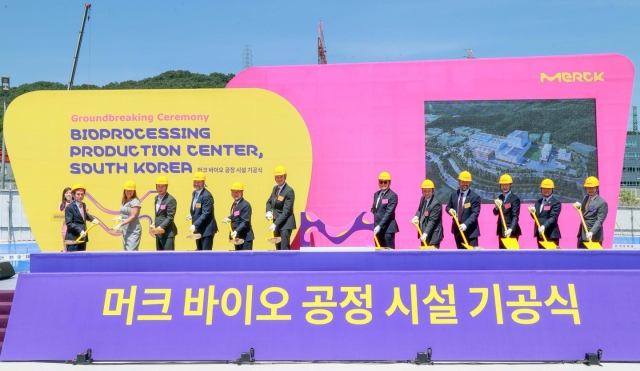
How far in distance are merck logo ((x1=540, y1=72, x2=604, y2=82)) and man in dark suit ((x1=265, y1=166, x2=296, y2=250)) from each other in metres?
4.87

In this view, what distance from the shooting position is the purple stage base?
19.5 feet

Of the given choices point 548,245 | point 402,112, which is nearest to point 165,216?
point 402,112

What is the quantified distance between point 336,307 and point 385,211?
8.83 ft

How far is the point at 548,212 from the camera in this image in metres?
8.70

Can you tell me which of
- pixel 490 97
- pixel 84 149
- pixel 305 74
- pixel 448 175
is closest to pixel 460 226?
pixel 448 175

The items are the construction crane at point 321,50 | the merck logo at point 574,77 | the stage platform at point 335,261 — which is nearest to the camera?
the stage platform at point 335,261

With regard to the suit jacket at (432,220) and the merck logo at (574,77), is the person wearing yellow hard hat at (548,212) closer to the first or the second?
the suit jacket at (432,220)

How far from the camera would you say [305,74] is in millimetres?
11109

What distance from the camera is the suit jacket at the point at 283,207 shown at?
916 centimetres

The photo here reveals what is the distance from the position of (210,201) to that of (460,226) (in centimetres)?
334

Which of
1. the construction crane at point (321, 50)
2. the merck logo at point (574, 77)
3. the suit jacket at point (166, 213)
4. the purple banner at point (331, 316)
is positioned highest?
the construction crane at point (321, 50)

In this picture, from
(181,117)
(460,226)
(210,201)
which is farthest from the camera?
(181,117)

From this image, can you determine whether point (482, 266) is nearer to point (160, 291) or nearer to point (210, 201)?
point (160, 291)

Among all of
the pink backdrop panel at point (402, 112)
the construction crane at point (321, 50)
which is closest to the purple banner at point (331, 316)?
the pink backdrop panel at point (402, 112)
